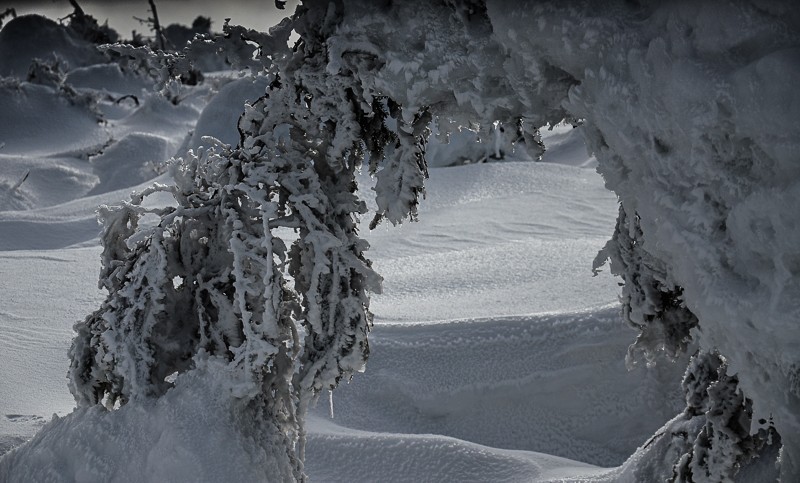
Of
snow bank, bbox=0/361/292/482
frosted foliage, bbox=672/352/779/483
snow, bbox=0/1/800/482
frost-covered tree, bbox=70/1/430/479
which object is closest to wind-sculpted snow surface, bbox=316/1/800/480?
snow, bbox=0/1/800/482

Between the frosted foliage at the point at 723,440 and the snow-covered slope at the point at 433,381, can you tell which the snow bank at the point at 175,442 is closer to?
the snow-covered slope at the point at 433,381

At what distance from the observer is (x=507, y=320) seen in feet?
10.9

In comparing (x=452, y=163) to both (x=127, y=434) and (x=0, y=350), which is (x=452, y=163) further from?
(x=127, y=434)

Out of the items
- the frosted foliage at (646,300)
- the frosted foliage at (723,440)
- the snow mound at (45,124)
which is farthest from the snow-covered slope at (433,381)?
the snow mound at (45,124)

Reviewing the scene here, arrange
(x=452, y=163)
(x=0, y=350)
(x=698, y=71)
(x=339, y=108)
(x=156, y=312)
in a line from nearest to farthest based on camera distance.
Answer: (x=698, y=71)
(x=339, y=108)
(x=156, y=312)
(x=0, y=350)
(x=452, y=163)

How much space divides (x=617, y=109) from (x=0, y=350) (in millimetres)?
2901

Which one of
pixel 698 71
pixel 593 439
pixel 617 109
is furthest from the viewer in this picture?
pixel 593 439

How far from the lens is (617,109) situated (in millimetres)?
1338

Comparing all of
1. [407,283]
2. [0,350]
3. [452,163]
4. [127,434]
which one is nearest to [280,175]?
[127,434]

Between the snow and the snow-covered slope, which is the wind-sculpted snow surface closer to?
the snow

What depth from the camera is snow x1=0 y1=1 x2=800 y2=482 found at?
1.22 m

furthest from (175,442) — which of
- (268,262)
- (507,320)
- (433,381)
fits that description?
(507,320)

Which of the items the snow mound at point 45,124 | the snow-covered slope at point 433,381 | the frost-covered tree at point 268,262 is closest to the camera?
the frost-covered tree at point 268,262

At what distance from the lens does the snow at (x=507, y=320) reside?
48.0 inches
